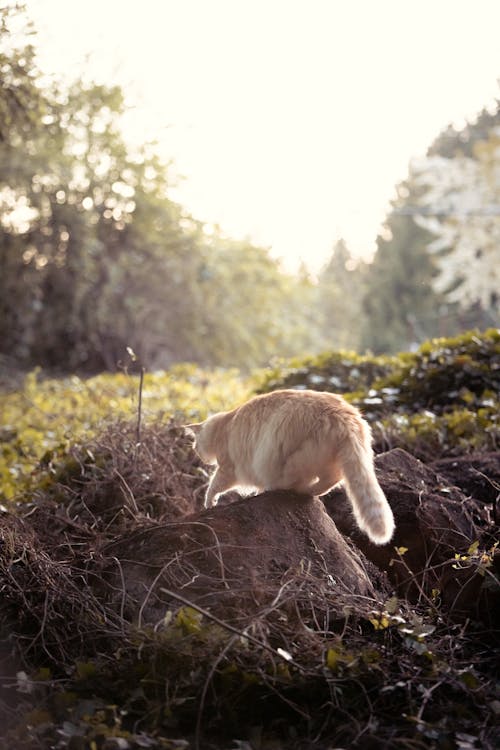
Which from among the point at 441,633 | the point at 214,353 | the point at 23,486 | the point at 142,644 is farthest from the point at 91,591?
the point at 214,353

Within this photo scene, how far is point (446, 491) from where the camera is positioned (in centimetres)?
460

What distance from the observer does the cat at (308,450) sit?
3.33m

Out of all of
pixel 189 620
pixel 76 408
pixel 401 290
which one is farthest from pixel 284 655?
pixel 401 290

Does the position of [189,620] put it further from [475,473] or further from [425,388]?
[425,388]

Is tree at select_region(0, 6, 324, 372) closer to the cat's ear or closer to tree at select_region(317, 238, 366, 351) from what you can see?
tree at select_region(317, 238, 366, 351)

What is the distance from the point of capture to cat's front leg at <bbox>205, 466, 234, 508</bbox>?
4.15m

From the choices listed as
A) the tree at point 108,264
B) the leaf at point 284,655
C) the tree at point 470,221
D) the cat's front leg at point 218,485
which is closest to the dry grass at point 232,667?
the leaf at point 284,655

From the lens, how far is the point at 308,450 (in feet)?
11.7

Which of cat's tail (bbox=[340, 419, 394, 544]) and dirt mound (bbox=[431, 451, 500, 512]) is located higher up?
cat's tail (bbox=[340, 419, 394, 544])

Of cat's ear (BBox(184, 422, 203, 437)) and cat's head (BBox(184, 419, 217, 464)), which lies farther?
cat's ear (BBox(184, 422, 203, 437))

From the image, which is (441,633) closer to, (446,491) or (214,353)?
(446,491)

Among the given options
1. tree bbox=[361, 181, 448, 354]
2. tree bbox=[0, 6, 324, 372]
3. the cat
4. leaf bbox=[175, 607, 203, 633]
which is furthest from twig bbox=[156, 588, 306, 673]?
tree bbox=[361, 181, 448, 354]

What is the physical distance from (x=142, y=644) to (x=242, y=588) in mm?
513

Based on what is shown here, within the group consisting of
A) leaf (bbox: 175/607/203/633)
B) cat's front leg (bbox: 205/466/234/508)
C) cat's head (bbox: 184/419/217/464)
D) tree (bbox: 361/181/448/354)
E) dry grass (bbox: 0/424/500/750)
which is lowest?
dry grass (bbox: 0/424/500/750)
